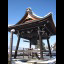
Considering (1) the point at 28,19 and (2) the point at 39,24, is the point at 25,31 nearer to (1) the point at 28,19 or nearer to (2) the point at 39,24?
(1) the point at 28,19

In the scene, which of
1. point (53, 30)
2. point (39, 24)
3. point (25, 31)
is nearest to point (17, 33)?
point (25, 31)

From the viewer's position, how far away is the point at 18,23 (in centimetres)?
1288
